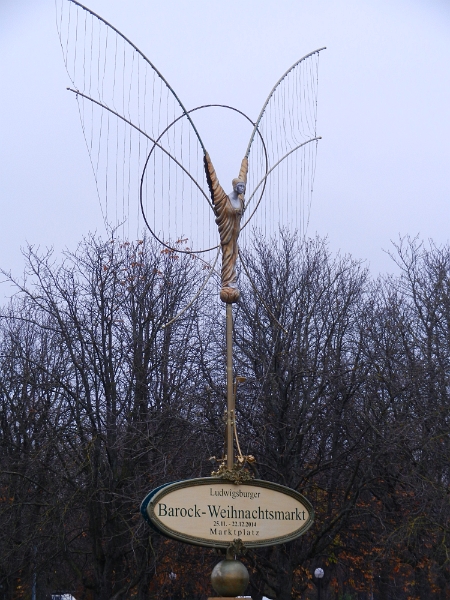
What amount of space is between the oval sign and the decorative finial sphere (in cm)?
26

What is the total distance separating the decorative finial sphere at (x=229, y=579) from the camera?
27.8 feet

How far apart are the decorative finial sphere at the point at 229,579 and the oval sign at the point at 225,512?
26 centimetres

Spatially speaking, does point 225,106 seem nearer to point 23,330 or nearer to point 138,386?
point 138,386

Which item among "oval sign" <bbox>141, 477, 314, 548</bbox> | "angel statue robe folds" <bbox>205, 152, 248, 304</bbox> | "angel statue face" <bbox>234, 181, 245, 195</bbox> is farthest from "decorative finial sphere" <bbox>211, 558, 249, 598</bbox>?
"angel statue face" <bbox>234, 181, 245, 195</bbox>

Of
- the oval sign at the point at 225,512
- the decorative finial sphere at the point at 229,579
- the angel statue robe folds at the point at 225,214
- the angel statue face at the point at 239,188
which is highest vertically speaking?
the angel statue face at the point at 239,188

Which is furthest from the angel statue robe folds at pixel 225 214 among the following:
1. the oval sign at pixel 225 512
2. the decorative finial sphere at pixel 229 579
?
the decorative finial sphere at pixel 229 579

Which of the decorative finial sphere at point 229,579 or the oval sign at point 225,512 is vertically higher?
the oval sign at point 225,512

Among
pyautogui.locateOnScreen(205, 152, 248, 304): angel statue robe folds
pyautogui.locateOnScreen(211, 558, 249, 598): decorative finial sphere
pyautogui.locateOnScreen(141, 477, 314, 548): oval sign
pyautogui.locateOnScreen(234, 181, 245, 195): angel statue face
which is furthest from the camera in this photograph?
pyautogui.locateOnScreen(234, 181, 245, 195): angel statue face

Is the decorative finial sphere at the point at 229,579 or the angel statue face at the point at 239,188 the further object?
the angel statue face at the point at 239,188

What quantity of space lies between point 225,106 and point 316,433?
481 inches

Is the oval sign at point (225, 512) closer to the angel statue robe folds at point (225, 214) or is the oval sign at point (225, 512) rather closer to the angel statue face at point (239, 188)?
the angel statue robe folds at point (225, 214)

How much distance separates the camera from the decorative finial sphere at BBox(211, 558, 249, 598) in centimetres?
847

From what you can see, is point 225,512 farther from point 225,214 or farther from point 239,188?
point 239,188

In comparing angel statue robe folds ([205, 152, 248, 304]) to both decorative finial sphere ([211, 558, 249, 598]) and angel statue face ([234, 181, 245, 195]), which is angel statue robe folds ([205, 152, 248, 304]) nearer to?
angel statue face ([234, 181, 245, 195])
